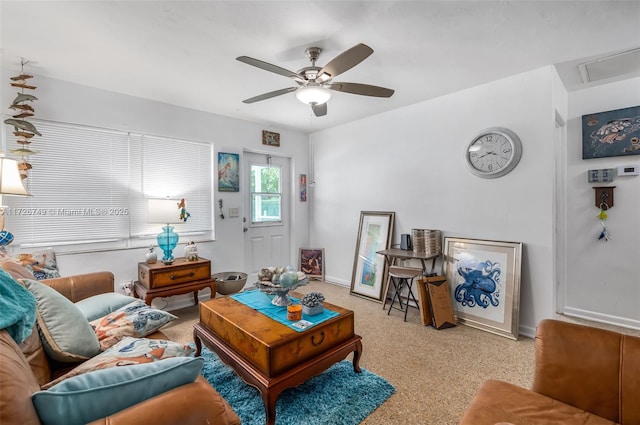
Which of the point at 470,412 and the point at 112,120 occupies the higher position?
the point at 112,120

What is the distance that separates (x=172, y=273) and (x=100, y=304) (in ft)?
3.72

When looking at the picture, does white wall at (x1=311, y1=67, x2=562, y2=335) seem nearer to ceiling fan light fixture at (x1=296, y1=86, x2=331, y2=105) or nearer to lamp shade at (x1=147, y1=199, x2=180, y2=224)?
ceiling fan light fixture at (x1=296, y1=86, x2=331, y2=105)

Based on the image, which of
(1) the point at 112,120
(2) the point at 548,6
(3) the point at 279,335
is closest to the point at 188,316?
(3) the point at 279,335

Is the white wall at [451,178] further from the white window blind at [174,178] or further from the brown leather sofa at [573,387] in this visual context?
the white window blind at [174,178]

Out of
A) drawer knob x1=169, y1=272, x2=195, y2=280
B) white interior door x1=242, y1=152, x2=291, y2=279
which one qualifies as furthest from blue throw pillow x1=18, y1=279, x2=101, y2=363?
white interior door x1=242, y1=152, x2=291, y2=279

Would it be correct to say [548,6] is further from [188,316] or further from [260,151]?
[188,316]

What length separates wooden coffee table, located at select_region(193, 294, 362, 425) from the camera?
1619 mm

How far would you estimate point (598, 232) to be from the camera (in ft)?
9.85

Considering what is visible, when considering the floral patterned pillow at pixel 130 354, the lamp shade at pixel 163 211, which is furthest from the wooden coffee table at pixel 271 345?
the lamp shade at pixel 163 211

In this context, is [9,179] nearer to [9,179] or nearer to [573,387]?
[9,179]

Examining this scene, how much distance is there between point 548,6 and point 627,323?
10.2 ft

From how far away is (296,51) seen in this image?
2314 millimetres

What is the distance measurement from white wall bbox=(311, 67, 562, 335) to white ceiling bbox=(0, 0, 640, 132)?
0.32m

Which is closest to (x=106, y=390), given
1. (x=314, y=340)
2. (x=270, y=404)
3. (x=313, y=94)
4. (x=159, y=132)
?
(x=270, y=404)
